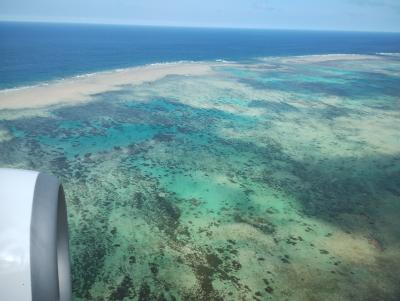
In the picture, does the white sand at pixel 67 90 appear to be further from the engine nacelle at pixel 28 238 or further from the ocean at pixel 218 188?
the engine nacelle at pixel 28 238

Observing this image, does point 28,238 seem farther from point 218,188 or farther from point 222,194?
point 218,188

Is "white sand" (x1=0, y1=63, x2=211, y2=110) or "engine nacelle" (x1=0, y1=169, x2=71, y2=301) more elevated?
"engine nacelle" (x1=0, y1=169, x2=71, y2=301)

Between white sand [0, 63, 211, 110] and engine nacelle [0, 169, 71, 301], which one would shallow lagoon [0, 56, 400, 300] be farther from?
engine nacelle [0, 169, 71, 301]

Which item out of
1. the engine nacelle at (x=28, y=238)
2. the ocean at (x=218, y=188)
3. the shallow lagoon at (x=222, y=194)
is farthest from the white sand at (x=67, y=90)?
the engine nacelle at (x=28, y=238)

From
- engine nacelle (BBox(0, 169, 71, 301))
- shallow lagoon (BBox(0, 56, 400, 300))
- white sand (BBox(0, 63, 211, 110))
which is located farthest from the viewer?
white sand (BBox(0, 63, 211, 110))

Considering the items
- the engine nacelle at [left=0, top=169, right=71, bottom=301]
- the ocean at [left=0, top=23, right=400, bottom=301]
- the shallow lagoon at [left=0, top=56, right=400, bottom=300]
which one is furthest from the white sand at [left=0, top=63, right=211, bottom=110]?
the engine nacelle at [left=0, top=169, right=71, bottom=301]

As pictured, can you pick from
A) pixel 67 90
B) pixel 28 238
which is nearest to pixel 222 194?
pixel 28 238

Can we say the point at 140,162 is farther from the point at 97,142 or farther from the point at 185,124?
the point at 185,124
